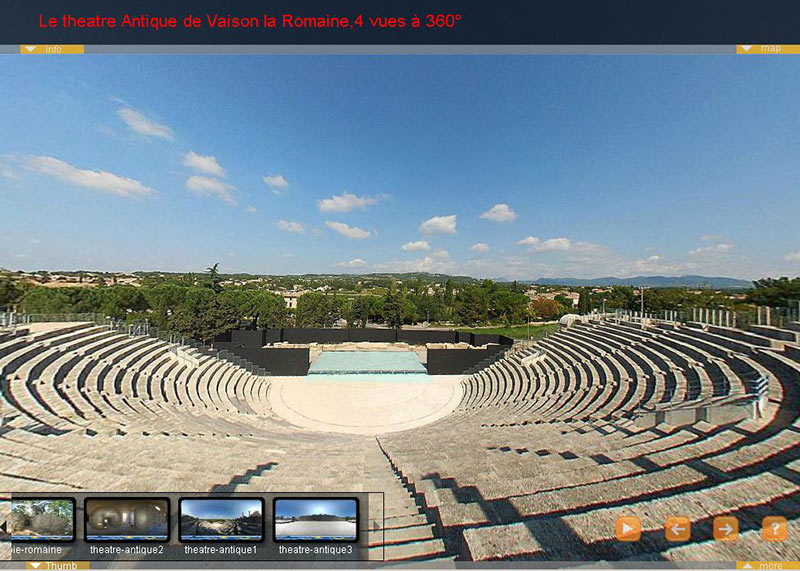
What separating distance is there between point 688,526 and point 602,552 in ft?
2.14

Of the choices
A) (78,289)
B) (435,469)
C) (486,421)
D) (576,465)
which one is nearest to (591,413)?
(486,421)

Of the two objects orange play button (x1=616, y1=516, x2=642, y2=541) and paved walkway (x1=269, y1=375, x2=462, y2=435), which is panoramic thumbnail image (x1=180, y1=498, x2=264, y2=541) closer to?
orange play button (x1=616, y1=516, x2=642, y2=541)

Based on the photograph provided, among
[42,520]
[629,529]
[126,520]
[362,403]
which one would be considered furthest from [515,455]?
[362,403]

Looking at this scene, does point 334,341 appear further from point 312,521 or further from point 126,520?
point 312,521

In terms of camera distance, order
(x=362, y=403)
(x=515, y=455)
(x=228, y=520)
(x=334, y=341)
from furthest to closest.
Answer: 1. (x=334, y=341)
2. (x=362, y=403)
3. (x=515, y=455)
4. (x=228, y=520)

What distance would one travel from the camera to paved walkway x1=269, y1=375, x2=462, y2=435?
421 inches

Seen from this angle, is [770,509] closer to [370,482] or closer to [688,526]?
[688,526]

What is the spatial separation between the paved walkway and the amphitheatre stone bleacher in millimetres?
2409

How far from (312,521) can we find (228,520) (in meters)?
0.54

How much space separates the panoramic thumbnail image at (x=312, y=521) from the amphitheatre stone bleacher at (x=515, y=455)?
27cm

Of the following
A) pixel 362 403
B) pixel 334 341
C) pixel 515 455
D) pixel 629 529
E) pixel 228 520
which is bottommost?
pixel 362 403

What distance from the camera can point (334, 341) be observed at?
945 inches

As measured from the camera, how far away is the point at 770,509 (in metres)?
2.16

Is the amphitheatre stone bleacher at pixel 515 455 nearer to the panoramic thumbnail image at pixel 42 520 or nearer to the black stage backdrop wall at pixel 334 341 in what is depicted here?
the panoramic thumbnail image at pixel 42 520
